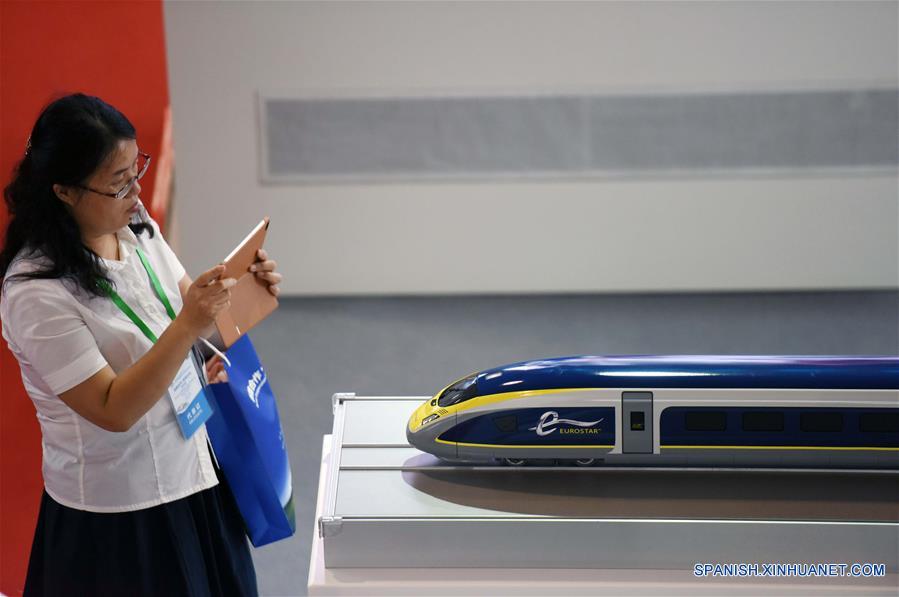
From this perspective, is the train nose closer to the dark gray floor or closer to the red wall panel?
the red wall panel

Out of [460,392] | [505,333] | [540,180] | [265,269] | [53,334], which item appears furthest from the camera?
[540,180]

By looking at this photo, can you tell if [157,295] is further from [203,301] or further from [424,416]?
[424,416]

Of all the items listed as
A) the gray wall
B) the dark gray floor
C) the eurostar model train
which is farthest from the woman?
the gray wall

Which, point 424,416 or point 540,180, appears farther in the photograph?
point 540,180

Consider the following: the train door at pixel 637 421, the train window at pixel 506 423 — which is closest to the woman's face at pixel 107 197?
the train window at pixel 506 423

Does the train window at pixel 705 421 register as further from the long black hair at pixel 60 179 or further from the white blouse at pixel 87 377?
the long black hair at pixel 60 179

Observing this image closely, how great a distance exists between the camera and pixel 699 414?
1.81 m

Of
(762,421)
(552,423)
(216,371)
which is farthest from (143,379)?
(762,421)

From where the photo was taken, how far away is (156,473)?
1889mm

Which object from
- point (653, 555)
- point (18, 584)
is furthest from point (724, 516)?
point (18, 584)

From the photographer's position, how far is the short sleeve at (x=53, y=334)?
5.61ft

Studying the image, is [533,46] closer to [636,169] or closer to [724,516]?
[636,169]

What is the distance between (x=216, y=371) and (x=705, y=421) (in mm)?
1017

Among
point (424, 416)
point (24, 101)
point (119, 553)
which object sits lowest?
point (119, 553)
